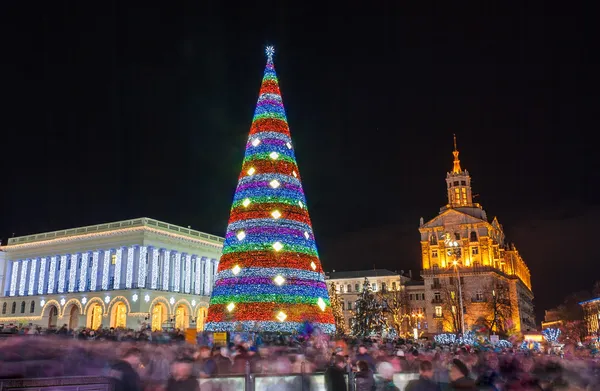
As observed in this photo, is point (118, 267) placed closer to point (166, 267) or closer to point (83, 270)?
point (166, 267)

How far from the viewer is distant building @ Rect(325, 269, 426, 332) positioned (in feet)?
312

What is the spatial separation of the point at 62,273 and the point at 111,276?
983 cm

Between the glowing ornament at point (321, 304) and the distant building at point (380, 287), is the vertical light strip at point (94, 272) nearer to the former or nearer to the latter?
the distant building at point (380, 287)

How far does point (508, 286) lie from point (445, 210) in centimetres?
1732

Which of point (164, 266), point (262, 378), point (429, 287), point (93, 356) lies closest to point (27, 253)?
point (164, 266)

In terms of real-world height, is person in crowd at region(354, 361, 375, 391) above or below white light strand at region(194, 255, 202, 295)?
below

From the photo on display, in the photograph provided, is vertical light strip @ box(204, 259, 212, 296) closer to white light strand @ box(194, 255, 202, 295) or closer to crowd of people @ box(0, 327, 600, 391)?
white light strand @ box(194, 255, 202, 295)

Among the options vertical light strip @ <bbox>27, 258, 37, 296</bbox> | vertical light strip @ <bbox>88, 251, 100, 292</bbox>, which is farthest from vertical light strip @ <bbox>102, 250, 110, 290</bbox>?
vertical light strip @ <bbox>27, 258, 37, 296</bbox>

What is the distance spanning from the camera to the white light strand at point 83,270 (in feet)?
237

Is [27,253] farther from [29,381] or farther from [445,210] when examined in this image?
[29,381]

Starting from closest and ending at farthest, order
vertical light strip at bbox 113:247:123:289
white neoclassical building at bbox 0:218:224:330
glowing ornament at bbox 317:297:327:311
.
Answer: glowing ornament at bbox 317:297:327:311 → white neoclassical building at bbox 0:218:224:330 → vertical light strip at bbox 113:247:123:289

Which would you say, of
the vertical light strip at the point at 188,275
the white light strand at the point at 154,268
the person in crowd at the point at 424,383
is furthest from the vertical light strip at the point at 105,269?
the person in crowd at the point at 424,383

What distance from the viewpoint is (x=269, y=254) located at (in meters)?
26.6

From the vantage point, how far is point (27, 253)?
8019 centimetres
